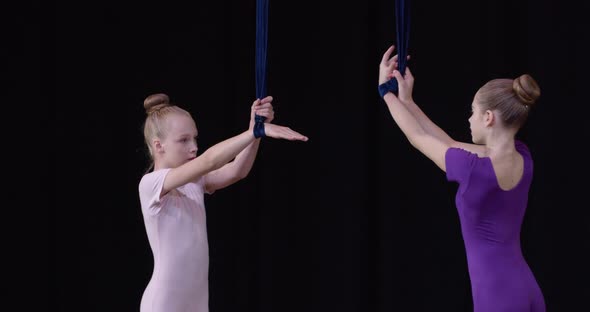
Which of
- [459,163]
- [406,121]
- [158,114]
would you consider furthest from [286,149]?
[459,163]

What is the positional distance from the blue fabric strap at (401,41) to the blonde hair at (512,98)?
0.32 m

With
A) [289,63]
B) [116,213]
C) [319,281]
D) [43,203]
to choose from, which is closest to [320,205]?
[319,281]

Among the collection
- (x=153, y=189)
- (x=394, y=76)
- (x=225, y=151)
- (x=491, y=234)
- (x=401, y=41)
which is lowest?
(x=491, y=234)

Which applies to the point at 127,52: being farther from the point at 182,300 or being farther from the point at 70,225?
the point at 182,300

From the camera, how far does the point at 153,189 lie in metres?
2.46

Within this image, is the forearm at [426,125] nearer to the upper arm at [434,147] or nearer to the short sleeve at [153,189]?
the upper arm at [434,147]

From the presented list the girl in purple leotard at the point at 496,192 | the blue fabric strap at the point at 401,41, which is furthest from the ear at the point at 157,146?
the girl in purple leotard at the point at 496,192

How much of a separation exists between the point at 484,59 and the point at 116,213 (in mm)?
1977

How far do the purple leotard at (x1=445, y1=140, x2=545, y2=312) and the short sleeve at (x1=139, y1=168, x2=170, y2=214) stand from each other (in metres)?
0.90

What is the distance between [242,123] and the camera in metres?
4.03

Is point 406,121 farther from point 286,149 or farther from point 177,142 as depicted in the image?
point 286,149

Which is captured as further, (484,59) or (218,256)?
(218,256)

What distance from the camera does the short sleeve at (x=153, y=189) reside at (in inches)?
96.4

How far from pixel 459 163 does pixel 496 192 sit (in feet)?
0.45
